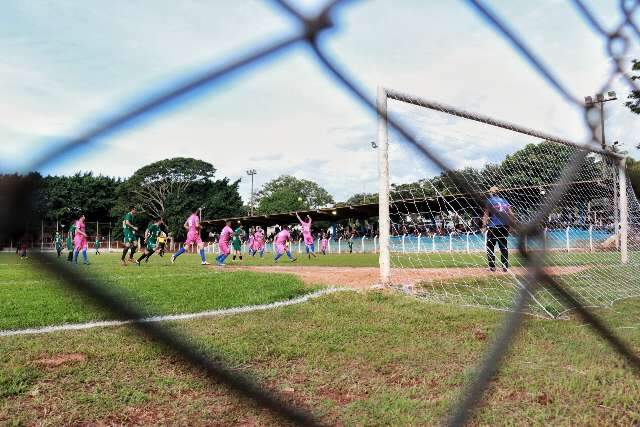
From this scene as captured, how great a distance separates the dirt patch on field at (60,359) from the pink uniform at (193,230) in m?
10.0

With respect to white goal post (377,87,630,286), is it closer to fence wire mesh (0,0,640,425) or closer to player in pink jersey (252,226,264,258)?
fence wire mesh (0,0,640,425)

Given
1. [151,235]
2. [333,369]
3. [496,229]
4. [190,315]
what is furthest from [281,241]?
[333,369]

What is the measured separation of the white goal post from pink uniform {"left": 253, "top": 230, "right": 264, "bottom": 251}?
1527cm

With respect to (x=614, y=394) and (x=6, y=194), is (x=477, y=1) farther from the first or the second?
(x=614, y=394)

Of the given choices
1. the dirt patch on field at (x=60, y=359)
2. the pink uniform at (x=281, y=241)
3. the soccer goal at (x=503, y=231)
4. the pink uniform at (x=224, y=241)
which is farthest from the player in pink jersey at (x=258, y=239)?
the dirt patch on field at (x=60, y=359)

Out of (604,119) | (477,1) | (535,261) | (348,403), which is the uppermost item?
(477,1)

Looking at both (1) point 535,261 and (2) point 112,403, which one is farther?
(2) point 112,403

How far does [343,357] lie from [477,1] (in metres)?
2.61

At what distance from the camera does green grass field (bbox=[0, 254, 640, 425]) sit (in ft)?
7.72

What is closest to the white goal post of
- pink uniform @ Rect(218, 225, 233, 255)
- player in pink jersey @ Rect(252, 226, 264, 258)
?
pink uniform @ Rect(218, 225, 233, 255)

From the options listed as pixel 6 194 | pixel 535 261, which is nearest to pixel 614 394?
pixel 535 261

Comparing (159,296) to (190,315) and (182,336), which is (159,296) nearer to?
(190,315)

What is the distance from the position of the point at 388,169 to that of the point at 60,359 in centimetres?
419

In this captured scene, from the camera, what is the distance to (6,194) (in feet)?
1.72
